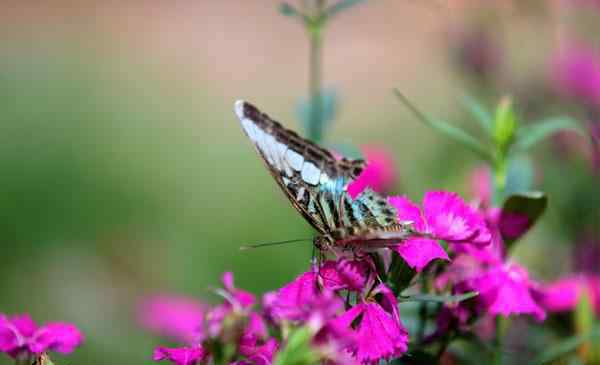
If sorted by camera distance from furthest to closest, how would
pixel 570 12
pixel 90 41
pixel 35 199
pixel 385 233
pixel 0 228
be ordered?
1. pixel 90 41
2. pixel 35 199
3. pixel 0 228
4. pixel 570 12
5. pixel 385 233

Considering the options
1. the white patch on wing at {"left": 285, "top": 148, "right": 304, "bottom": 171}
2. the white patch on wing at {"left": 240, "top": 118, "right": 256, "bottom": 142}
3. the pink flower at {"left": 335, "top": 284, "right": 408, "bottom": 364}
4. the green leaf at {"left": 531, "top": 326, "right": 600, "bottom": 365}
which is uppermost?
the white patch on wing at {"left": 240, "top": 118, "right": 256, "bottom": 142}

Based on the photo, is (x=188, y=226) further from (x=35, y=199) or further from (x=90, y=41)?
(x=90, y=41)

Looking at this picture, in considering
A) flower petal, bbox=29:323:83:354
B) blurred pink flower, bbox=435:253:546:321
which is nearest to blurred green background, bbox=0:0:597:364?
blurred pink flower, bbox=435:253:546:321

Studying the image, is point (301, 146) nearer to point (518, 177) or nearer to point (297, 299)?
point (297, 299)

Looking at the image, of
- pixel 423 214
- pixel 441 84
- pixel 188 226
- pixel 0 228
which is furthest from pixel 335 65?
pixel 423 214

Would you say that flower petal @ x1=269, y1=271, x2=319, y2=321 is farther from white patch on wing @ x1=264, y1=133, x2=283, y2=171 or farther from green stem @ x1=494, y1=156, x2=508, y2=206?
green stem @ x1=494, y1=156, x2=508, y2=206

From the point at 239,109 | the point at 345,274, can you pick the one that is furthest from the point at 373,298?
the point at 239,109
